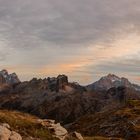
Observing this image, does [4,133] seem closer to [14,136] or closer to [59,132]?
[14,136]

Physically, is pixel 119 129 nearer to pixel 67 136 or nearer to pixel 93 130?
pixel 93 130

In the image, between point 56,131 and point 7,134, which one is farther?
point 56,131

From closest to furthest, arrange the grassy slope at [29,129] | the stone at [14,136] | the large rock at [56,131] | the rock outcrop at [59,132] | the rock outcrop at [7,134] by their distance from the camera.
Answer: the rock outcrop at [7,134] → the stone at [14,136] → the grassy slope at [29,129] → the large rock at [56,131] → the rock outcrop at [59,132]

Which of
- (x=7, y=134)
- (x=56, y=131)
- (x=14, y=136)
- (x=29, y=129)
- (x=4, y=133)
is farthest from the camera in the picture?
(x=56, y=131)

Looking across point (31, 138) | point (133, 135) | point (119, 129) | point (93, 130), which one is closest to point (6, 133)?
point (31, 138)

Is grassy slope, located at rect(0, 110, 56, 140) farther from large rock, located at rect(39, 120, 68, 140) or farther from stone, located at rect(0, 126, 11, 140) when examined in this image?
stone, located at rect(0, 126, 11, 140)

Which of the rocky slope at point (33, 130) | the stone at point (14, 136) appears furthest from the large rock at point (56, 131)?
the stone at point (14, 136)

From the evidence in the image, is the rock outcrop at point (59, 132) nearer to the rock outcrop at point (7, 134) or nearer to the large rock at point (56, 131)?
the large rock at point (56, 131)

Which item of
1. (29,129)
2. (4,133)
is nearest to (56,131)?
(29,129)

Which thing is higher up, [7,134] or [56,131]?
[7,134]

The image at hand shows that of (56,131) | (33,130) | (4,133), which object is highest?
(4,133)

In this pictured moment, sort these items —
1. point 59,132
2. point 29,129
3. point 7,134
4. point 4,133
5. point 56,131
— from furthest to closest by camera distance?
point 56,131
point 59,132
point 29,129
point 7,134
point 4,133

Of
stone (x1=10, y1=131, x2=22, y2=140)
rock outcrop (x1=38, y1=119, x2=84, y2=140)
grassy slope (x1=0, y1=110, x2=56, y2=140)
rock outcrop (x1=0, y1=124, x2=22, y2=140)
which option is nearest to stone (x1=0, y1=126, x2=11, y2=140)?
rock outcrop (x1=0, y1=124, x2=22, y2=140)

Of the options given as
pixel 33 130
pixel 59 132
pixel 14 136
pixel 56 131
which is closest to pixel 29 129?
pixel 33 130
